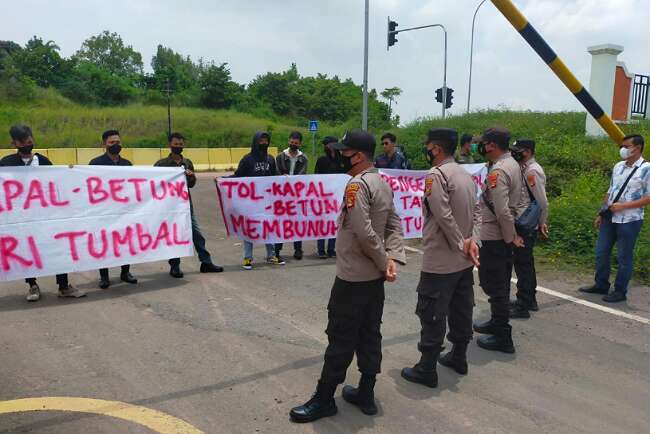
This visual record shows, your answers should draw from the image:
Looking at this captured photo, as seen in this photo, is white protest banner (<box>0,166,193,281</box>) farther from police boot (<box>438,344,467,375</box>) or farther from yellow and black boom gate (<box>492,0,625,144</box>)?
yellow and black boom gate (<box>492,0,625,144</box>)

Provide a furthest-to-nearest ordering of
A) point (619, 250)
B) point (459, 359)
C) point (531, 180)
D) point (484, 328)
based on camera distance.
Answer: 1. point (619, 250)
2. point (531, 180)
3. point (484, 328)
4. point (459, 359)

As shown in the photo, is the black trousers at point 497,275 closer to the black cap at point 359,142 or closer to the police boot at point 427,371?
the police boot at point 427,371

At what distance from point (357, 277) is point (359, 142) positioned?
85 cm

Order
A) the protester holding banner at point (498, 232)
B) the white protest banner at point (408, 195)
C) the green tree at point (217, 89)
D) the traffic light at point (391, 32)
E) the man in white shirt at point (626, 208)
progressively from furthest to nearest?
the green tree at point (217, 89), the traffic light at point (391, 32), the white protest banner at point (408, 195), the man in white shirt at point (626, 208), the protester holding banner at point (498, 232)

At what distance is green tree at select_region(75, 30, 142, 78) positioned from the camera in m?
99.1

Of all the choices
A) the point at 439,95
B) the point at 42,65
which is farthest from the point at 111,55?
the point at 439,95

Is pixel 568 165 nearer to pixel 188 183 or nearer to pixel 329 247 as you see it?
pixel 329 247

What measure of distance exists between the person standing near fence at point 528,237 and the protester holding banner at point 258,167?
10.9 ft

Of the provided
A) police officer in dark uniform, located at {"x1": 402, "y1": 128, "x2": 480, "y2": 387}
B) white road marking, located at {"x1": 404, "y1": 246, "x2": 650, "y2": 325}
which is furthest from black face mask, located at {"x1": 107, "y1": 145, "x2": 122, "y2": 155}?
white road marking, located at {"x1": 404, "y1": 246, "x2": 650, "y2": 325}

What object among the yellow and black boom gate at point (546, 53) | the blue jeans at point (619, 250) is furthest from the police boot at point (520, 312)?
the yellow and black boom gate at point (546, 53)

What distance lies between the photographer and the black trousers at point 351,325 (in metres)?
3.35

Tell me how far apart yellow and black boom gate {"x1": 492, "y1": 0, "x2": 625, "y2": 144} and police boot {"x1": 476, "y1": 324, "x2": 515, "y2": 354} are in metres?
2.33

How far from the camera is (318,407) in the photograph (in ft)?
11.1

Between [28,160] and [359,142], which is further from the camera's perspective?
[28,160]
